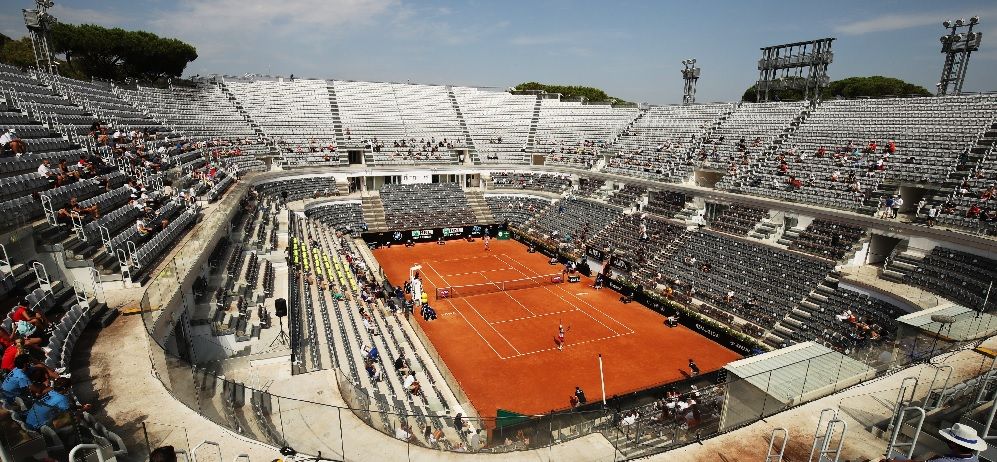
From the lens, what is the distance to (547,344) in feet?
81.1

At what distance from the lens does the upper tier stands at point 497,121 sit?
2168 inches

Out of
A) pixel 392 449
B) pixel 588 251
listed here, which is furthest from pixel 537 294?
pixel 392 449

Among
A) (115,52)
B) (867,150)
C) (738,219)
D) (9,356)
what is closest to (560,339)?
(738,219)

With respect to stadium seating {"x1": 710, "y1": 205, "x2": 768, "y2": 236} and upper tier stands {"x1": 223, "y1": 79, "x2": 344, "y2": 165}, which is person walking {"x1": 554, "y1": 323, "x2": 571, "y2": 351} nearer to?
stadium seating {"x1": 710, "y1": 205, "x2": 768, "y2": 236}

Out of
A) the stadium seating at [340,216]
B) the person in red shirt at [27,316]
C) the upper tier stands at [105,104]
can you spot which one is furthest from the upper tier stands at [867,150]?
the upper tier stands at [105,104]

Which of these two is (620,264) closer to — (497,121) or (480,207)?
(480,207)

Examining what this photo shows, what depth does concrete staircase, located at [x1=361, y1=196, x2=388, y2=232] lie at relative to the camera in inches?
1729

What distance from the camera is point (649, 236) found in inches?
1382

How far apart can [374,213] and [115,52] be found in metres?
36.9

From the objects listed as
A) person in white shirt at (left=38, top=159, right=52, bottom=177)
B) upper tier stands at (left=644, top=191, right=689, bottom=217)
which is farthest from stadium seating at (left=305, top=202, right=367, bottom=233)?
upper tier stands at (left=644, top=191, right=689, bottom=217)

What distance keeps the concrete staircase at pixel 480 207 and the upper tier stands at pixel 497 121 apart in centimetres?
541

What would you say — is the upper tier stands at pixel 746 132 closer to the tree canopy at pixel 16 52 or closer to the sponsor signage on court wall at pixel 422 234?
the sponsor signage on court wall at pixel 422 234

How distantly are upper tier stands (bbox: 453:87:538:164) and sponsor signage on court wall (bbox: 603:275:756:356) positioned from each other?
2586 centimetres

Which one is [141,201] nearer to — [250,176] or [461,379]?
[461,379]
